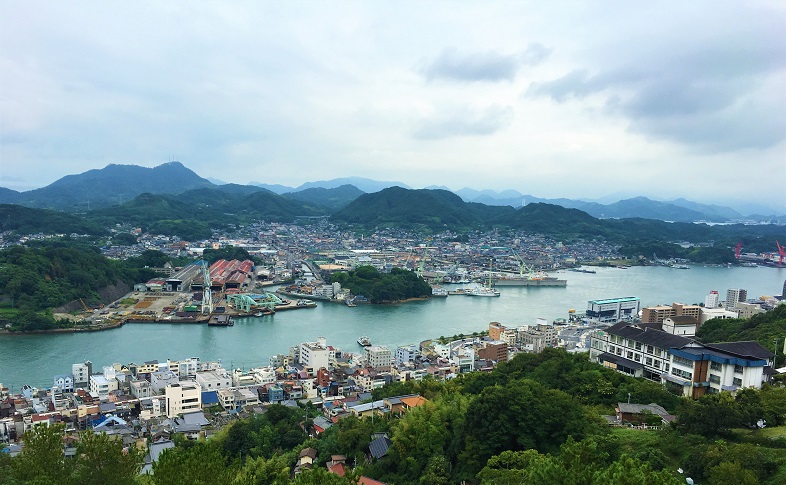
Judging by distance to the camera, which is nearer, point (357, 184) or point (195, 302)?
point (195, 302)

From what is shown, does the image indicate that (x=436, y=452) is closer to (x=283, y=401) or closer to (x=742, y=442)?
(x=742, y=442)

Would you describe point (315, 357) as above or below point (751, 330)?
below

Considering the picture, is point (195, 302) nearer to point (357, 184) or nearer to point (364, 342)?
point (364, 342)

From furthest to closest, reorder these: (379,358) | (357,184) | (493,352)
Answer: (357,184)
(493,352)
(379,358)

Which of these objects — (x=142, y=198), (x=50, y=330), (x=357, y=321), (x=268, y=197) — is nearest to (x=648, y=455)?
(x=357, y=321)

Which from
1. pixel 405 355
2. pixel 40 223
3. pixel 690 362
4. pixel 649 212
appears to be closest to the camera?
pixel 690 362

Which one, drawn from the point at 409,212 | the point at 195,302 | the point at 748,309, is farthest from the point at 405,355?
the point at 409,212

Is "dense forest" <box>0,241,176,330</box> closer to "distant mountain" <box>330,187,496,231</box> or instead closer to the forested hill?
the forested hill
